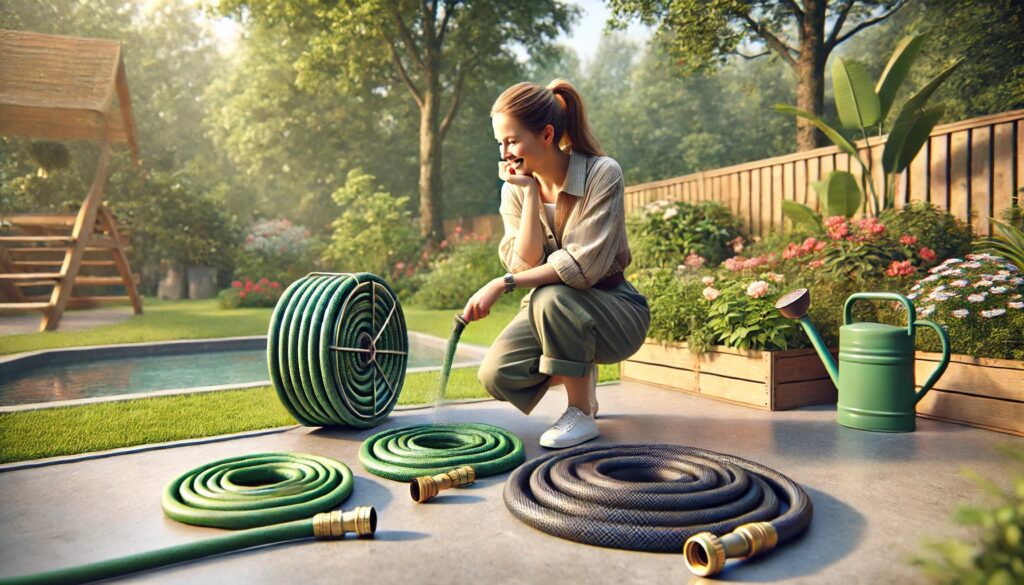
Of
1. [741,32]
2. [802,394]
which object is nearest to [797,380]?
[802,394]

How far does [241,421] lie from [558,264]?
1994 mm

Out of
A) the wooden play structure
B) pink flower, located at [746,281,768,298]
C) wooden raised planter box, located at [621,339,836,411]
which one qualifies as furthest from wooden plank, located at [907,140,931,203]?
the wooden play structure

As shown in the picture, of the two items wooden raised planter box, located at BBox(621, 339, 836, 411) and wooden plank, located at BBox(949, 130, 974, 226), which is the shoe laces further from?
wooden plank, located at BBox(949, 130, 974, 226)

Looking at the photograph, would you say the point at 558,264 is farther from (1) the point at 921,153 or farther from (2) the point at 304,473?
(1) the point at 921,153

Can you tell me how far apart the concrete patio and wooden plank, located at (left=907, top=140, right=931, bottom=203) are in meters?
Answer: 4.10

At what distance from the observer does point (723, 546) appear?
1.66 m

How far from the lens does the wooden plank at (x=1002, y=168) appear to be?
18.9ft

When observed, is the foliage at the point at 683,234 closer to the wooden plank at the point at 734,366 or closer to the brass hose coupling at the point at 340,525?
the wooden plank at the point at 734,366

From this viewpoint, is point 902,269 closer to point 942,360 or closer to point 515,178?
point 942,360

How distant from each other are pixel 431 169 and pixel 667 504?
44.7ft

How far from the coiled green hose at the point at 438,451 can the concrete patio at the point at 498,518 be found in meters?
0.07

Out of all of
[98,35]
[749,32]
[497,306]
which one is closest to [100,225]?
[497,306]

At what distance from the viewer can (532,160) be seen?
9.49ft

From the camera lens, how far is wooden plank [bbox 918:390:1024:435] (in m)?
3.11
